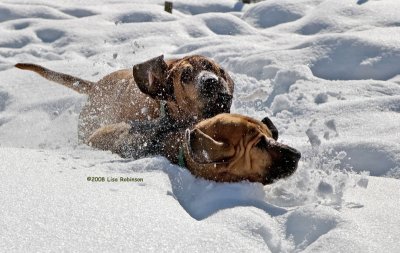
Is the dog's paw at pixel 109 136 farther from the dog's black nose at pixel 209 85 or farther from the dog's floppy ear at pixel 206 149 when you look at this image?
the dog's floppy ear at pixel 206 149

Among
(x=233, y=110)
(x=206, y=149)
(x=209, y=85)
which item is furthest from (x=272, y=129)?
(x=233, y=110)

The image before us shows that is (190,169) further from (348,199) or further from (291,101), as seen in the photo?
(291,101)

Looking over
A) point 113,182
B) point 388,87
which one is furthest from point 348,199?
point 388,87

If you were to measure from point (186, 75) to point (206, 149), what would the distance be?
3.70ft

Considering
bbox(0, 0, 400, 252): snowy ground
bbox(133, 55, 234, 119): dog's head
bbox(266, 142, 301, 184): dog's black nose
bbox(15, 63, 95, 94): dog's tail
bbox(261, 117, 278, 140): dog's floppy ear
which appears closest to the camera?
bbox(0, 0, 400, 252): snowy ground

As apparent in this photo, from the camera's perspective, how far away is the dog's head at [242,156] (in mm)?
2514

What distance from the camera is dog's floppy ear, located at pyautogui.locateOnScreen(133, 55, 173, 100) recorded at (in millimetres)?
3604

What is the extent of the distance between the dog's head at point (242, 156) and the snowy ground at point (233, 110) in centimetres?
8

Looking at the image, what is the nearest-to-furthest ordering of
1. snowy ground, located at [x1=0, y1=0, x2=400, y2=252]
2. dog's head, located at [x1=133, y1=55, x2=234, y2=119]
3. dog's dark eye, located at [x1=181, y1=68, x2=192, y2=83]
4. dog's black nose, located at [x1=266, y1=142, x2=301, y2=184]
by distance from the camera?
snowy ground, located at [x1=0, y1=0, x2=400, y2=252] < dog's black nose, located at [x1=266, y1=142, x2=301, y2=184] < dog's head, located at [x1=133, y1=55, x2=234, y2=119] < dog's dark eye, located at [x1=181, y1=68, x2=192, y2=83]

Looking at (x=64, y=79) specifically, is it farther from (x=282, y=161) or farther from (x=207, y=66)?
(x=282, y=161)

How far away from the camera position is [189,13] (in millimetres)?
8586

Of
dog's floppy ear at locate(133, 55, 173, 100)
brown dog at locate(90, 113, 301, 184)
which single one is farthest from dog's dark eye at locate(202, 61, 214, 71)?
brown dog at locate(90, 113, 301, 184)

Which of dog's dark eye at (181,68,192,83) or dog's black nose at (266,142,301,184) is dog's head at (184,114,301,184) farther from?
dog's dark eye at (181,68,192,83)

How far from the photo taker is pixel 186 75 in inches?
140
